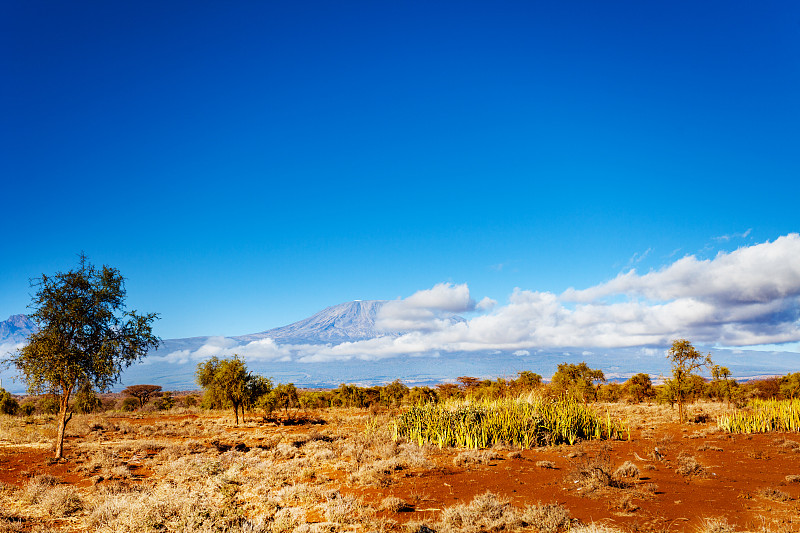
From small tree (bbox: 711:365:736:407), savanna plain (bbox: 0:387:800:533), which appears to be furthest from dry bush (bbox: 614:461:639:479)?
small tree (bbox: 711:365:736:407)

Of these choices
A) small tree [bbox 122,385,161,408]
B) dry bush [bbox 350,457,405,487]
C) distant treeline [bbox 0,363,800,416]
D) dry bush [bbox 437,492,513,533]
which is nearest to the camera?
dry bush [bbox 437,492,513,533]

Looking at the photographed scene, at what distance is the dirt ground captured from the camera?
31.2ft

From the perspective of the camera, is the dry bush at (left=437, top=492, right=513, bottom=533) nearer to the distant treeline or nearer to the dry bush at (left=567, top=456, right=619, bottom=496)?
the dry bush at (left=567, top=456, right=619, bottom=496)

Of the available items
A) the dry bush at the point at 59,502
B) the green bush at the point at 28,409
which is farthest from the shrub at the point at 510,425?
the green bush at the point at 28,409

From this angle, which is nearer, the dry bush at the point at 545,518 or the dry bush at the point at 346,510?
the dry bush at the point at 545,518

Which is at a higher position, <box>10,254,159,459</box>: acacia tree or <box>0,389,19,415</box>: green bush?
<box>10,254,159,459</box>: acacia tree

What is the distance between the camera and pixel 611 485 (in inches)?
461

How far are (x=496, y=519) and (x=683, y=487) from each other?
6125 millimetres

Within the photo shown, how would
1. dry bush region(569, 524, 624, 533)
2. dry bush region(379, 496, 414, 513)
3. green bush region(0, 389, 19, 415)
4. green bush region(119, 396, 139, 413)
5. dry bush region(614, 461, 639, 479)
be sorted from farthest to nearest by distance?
green bush region(119, 396, 139, 413)
green bush region(0, 389, 19, 415)
dry bush region(614, 461, 639, 479)
dry bush region(379, 496, 414, 513)
dry bush region(569, 524, 624, 533)

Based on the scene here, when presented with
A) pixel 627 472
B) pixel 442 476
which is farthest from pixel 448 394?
pixel 627 472

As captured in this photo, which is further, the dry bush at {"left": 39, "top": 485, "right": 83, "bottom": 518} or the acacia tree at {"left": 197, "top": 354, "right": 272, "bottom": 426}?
the acacia tree at {"left": 197, "top": 354, "right": 272, "bottom": 426}

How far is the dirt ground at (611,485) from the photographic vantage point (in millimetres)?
9508

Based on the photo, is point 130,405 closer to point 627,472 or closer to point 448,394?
point 448,394

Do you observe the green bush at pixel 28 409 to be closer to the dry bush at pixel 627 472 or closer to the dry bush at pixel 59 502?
the dry bush at pixel 59 502
